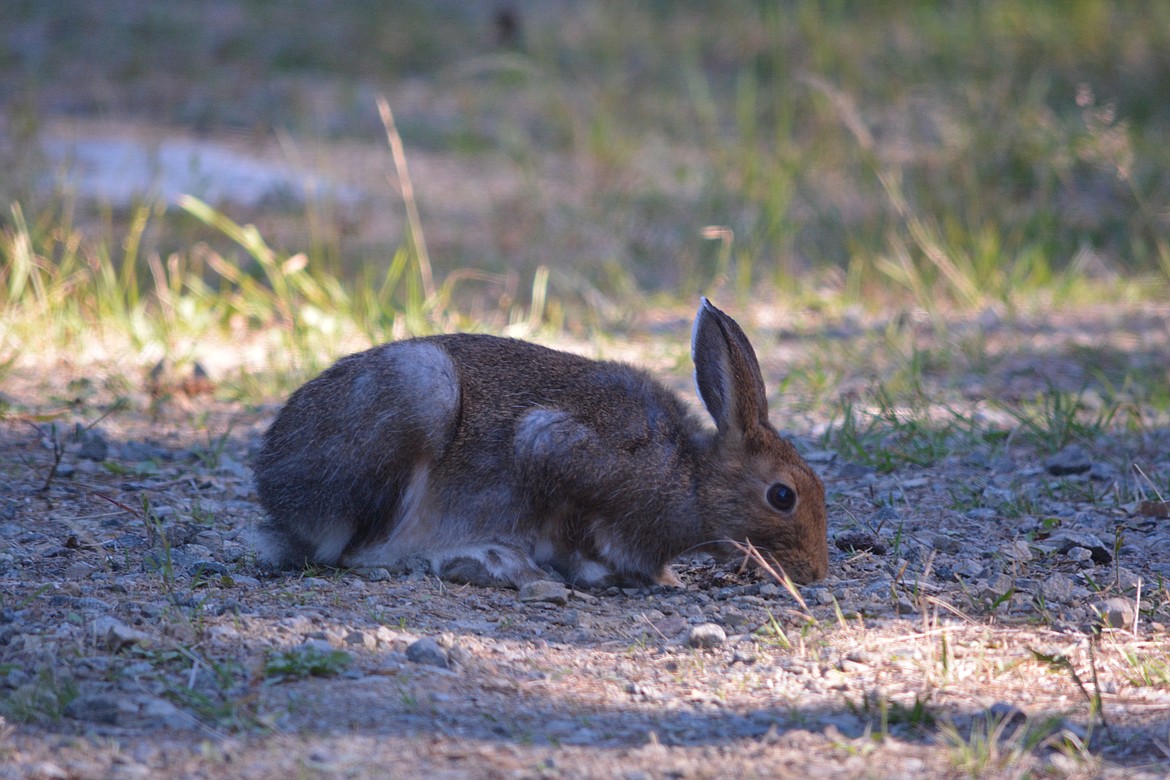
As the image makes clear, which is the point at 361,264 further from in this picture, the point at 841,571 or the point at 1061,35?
the point at 1061,35

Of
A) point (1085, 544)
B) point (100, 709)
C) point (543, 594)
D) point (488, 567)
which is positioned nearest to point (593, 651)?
point (543, 594)

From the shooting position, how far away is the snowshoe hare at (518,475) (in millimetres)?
3695

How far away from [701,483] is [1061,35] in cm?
812

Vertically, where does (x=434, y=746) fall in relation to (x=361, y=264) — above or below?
below

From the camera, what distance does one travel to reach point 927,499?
4.52 meters

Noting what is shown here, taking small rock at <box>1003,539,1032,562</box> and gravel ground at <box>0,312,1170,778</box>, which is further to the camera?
small rock at <box>1003,539,1032,562</box>

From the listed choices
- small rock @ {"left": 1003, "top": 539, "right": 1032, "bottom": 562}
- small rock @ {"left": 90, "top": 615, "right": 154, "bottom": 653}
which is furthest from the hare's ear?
small rock @ {"left": 90, "top": 615, "right": 154, "bottom": 653}

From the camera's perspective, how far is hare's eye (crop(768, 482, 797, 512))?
12.4 feet

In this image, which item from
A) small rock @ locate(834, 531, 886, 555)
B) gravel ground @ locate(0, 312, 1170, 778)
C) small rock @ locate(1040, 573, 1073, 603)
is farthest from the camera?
small rock @ locate(834, 531, 886, 555)

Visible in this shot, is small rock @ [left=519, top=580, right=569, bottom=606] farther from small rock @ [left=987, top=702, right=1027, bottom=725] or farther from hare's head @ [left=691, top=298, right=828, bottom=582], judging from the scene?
small rock @ [left=987, top=702, right=1027, bottom=725]

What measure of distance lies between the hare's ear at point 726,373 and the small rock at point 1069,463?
57.2 inches

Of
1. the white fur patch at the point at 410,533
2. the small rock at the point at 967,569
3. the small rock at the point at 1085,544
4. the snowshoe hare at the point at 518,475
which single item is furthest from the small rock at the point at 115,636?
the small rock at the point at 1085,544

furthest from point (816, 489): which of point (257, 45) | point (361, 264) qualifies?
point (257, 45)

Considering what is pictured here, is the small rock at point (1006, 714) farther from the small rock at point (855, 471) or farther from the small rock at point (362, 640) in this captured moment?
the small rock at point (855, 471)
